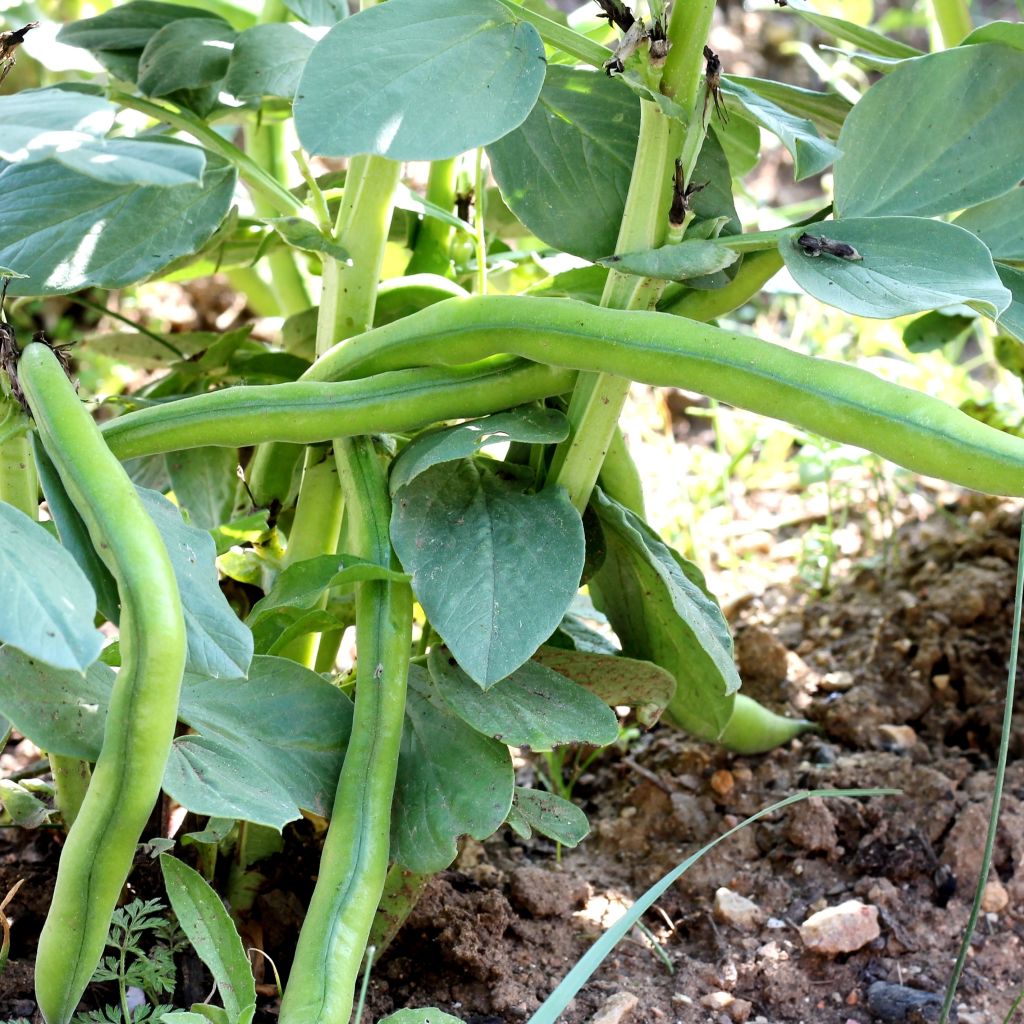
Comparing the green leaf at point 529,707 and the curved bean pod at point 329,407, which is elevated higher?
the curved bean pod at point 329,407

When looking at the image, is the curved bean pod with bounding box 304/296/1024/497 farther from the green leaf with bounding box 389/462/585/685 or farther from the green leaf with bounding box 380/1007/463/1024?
the green leaf with bounding box 380/1007/463/1024

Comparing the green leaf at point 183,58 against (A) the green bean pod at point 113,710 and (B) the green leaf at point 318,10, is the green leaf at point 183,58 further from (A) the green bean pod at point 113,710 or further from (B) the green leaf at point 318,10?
(A) the green bean pod at point 113,710

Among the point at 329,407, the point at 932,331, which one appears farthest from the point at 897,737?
the point at 329,407

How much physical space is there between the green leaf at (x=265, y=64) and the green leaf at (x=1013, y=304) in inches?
23.0

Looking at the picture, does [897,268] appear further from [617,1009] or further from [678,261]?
[617,1009]

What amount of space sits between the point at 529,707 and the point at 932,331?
745 mm

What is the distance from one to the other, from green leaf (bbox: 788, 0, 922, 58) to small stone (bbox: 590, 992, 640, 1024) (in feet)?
2.59

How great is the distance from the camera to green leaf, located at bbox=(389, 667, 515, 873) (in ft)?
2.74

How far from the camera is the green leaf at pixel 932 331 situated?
1335 mm

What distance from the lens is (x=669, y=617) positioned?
1.02 meters

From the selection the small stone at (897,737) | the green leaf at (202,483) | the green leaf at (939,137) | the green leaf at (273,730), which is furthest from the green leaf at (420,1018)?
the small stone at (897,737)

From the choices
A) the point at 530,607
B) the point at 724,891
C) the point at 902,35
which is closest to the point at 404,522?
the point at 530,607

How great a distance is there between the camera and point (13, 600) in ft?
1.99

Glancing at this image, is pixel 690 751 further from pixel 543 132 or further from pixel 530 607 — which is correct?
pixel 543 132
